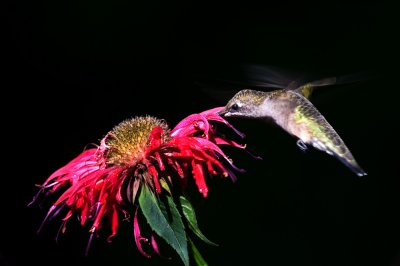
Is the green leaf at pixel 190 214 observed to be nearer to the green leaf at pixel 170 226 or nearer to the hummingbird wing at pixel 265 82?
the green leaf at pixel 170 226

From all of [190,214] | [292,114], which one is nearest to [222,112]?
[292,114]

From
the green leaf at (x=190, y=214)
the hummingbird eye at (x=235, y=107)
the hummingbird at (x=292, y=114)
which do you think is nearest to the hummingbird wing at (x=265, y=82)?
the hummingbird at (x=292, y=114)

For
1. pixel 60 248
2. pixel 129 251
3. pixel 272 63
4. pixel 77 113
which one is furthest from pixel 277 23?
pixel 60 248

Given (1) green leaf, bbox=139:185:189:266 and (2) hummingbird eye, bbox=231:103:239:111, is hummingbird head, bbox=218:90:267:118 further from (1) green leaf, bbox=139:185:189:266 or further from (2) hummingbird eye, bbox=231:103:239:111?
(1) green leaf, bbox=139:185:189:266

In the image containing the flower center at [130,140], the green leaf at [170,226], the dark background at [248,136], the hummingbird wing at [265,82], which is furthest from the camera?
the dark background at [248,136]

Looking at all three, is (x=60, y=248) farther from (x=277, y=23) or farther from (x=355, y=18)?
(x=355, y=18)
